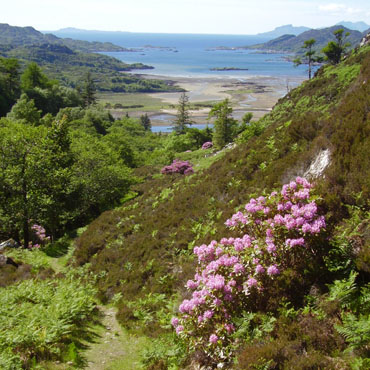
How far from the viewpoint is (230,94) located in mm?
136875

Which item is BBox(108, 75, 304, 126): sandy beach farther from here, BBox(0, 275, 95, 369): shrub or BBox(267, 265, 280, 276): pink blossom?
BBox(267, 265, 280, 276): pink blossom

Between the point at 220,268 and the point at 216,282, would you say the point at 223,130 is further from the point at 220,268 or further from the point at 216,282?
the point at 216,282

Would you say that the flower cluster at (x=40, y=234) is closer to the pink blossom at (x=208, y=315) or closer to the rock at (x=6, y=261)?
the rock at (x=6, y=261)

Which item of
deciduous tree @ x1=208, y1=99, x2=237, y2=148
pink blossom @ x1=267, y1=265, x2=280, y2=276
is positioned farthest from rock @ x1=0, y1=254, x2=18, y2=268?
deciduous tree @ x1=208, y1=99, x2=237, y2=148

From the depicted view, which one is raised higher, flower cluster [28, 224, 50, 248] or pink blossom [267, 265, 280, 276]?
pink blossom [267, 265, 280, 276]

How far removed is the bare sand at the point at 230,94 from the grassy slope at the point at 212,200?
216 ft

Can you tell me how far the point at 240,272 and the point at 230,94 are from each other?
137 metres

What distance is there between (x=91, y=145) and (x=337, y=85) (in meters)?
21.2

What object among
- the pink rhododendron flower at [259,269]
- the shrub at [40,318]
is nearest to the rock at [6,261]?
the shrub at [40,318]

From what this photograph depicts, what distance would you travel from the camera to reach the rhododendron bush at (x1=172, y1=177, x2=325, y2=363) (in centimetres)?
662

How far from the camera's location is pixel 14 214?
65.0 feet

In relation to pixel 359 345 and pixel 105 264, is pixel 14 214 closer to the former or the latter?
pixel 105 264

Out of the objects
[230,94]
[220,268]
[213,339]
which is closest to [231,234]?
[220,268]

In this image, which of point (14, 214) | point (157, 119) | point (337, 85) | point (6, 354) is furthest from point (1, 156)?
point (157, 119)
